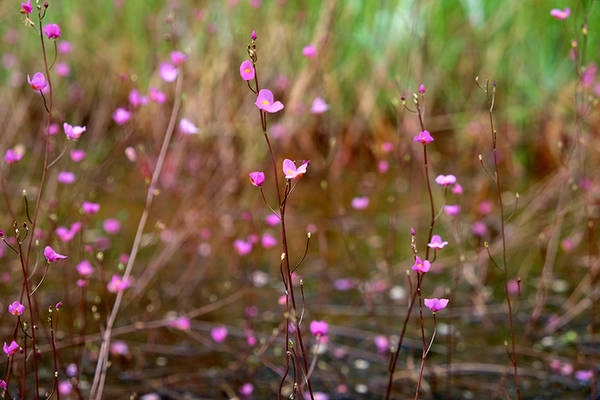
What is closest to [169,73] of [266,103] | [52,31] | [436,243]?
[52,31]

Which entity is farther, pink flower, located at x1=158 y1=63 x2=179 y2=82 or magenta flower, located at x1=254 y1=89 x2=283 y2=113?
pink flower, located at x1=158 y1=63 x2=179 y2=82

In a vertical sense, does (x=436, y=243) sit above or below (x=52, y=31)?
below

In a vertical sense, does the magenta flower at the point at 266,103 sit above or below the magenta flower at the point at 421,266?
above

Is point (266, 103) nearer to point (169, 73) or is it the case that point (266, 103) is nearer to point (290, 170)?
point (290, 170)

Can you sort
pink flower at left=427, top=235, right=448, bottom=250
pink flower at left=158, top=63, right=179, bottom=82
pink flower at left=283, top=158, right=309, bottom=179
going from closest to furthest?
1. pink flower at left=283, top=158, right=309, bottom=179
2. pink flower at left=427, top=235, right=448, bottom=250
3. pink flower at left=158, top=63, right=179, bottom=82

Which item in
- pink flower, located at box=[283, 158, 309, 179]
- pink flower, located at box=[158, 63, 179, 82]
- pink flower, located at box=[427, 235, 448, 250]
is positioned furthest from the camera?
pink flower, located at box=[158, 63, 179, 82]

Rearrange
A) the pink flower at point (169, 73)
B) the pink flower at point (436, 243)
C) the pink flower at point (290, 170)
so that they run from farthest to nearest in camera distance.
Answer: the pink flower at point (169, 73), the pink flower at point (436, 243), the pink flower at point (290, 170)

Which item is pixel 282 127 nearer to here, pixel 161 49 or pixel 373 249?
pixel 373 249

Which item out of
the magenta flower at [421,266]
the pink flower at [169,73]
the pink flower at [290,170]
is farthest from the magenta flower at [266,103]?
the pink flower at [169,73]

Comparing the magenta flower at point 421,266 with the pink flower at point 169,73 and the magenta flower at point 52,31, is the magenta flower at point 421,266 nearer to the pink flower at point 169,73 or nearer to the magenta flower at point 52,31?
the magenta flower at point 52,31

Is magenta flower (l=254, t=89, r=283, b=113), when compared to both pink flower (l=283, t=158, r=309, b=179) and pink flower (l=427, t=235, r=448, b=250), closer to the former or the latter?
pink flower (l=283, t=158, r=309, b=179)

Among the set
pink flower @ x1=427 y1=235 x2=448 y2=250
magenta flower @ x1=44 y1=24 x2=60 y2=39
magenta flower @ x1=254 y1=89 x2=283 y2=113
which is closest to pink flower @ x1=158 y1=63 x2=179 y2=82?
magenta flower @ x1=44 y1=24 x2=60 y2=39

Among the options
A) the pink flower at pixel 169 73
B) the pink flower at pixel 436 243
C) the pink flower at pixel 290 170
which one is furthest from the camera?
the pink flower at pixel 169 73
